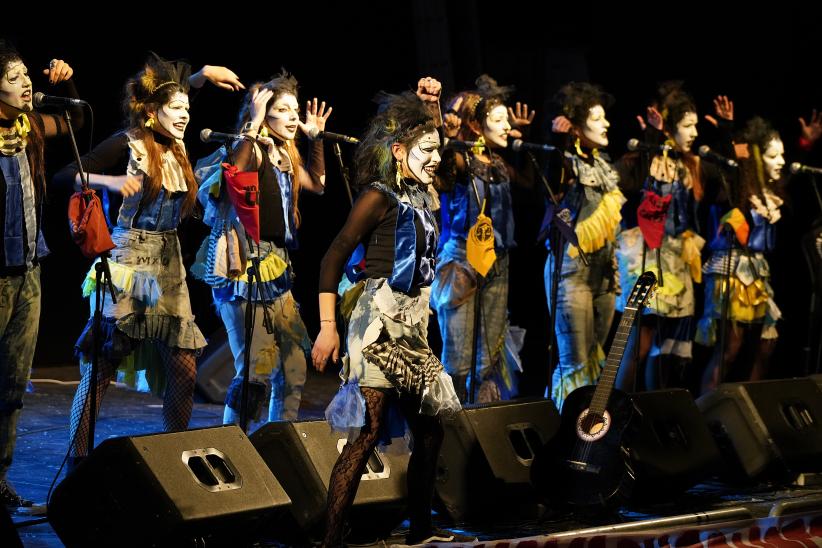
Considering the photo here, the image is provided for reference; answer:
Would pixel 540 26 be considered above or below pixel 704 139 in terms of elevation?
above

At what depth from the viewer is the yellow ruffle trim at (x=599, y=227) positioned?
20.8 feet

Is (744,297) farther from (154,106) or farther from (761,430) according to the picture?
(154,106)

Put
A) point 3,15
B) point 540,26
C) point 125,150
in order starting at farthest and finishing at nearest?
1. point 540,26
2. point 3,15
3. point 125,150

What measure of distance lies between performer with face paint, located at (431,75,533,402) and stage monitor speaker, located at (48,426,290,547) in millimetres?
2064

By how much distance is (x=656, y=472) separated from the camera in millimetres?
4988

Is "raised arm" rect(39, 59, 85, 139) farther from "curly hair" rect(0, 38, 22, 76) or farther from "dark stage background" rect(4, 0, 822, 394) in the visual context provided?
"dark stage background" rect(4, 0, 822, 394)

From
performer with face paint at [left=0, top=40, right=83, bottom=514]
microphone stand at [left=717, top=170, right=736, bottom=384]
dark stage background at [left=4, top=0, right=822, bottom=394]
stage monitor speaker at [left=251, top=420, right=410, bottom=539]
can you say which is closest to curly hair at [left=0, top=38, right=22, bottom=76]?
performer with face paint at [left=0, top=40, right=83, bottom=514]

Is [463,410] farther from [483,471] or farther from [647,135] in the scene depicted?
[647,135]

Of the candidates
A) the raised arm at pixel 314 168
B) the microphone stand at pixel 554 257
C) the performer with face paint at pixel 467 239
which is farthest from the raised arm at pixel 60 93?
the microphone stand at pixel 554 257

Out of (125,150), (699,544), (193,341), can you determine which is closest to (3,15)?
(125,150)

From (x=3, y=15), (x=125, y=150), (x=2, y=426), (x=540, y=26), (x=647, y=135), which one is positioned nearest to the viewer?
(x=2, y=426)

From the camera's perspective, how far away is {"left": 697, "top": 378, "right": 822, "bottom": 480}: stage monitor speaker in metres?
5.51

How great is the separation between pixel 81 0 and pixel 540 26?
10.2 feet

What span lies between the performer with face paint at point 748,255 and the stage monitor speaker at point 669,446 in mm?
1965
